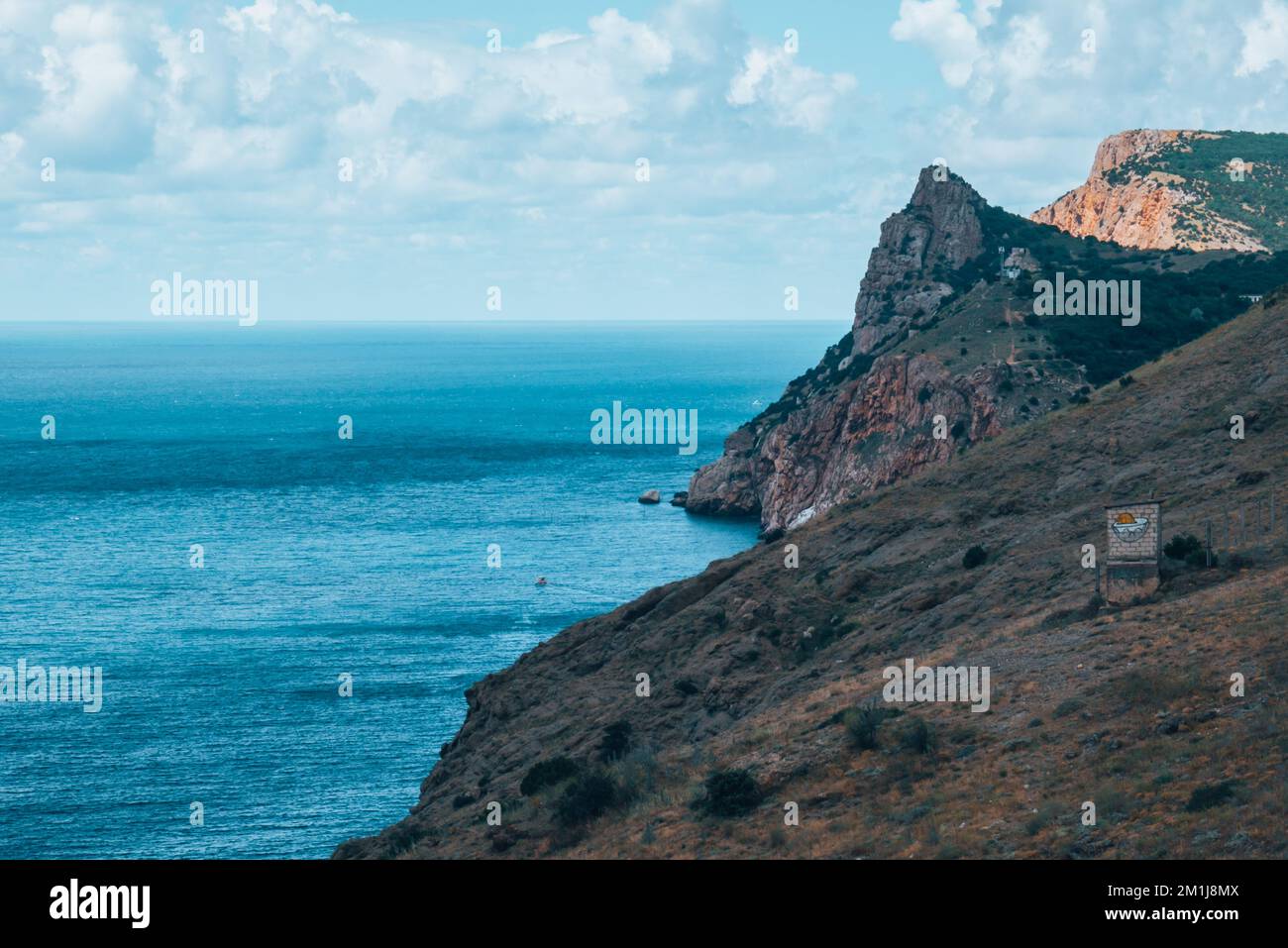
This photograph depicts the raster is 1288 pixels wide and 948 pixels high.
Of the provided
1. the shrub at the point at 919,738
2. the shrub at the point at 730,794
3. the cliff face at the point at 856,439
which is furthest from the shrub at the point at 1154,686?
the cliff face at the point at 856,439

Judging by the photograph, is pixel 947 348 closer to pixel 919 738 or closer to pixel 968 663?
pixel 968 663

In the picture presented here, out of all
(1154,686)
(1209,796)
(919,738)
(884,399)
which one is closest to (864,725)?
(919,738)

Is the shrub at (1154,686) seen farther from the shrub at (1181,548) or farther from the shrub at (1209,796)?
the shrub at (1181,548)

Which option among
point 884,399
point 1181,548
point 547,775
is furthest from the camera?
point 884,399

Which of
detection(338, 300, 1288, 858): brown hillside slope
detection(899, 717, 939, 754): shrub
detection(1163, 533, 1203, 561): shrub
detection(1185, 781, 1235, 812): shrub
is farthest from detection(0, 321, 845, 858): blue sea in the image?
detection(1185, 781, 1235, 812): shrub

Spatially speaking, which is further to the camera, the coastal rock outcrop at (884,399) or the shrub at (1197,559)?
the coastal rock outcrop at (884,399)
